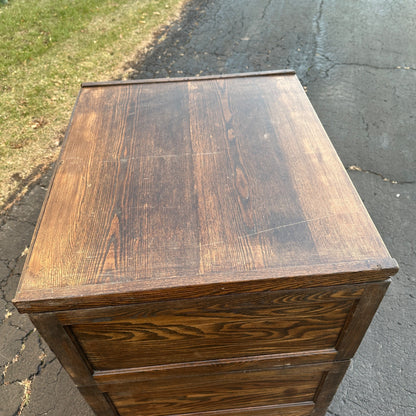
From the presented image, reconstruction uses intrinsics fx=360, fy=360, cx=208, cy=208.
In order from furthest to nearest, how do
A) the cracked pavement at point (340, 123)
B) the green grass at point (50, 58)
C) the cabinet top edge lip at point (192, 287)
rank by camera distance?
the green grass at point (50, 58) → the cracked pavement at point (340, 123) → the cabinet top edge lip at point (192, 287)

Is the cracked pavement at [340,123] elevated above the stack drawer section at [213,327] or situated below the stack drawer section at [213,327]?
below

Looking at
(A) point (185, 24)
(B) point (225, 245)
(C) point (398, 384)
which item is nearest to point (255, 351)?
(B) point (225, 245)

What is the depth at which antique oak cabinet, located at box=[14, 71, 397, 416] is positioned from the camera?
0.79 meters

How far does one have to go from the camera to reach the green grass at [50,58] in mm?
2461

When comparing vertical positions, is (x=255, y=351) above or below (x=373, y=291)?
below

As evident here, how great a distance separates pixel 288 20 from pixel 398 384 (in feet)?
12.7

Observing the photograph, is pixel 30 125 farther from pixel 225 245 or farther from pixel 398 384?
pixel 398 384

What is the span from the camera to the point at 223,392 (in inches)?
44.6

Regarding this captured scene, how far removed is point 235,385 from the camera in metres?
1.10

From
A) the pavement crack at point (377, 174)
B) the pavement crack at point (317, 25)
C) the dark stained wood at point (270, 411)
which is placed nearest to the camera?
the dark stained wood at point (270, 411)

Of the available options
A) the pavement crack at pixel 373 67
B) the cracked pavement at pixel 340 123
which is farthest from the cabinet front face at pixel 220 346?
the pavement crack at pixel 373 67

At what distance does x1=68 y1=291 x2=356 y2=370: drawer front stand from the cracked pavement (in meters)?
0.66

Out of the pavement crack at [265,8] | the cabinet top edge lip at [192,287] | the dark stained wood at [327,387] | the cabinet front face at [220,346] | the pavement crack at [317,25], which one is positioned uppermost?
the cabinet top edge lip at [192,287]

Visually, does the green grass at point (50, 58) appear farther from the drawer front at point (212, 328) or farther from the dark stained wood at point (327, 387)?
Result: the dark stained wood at point (327, 387)
